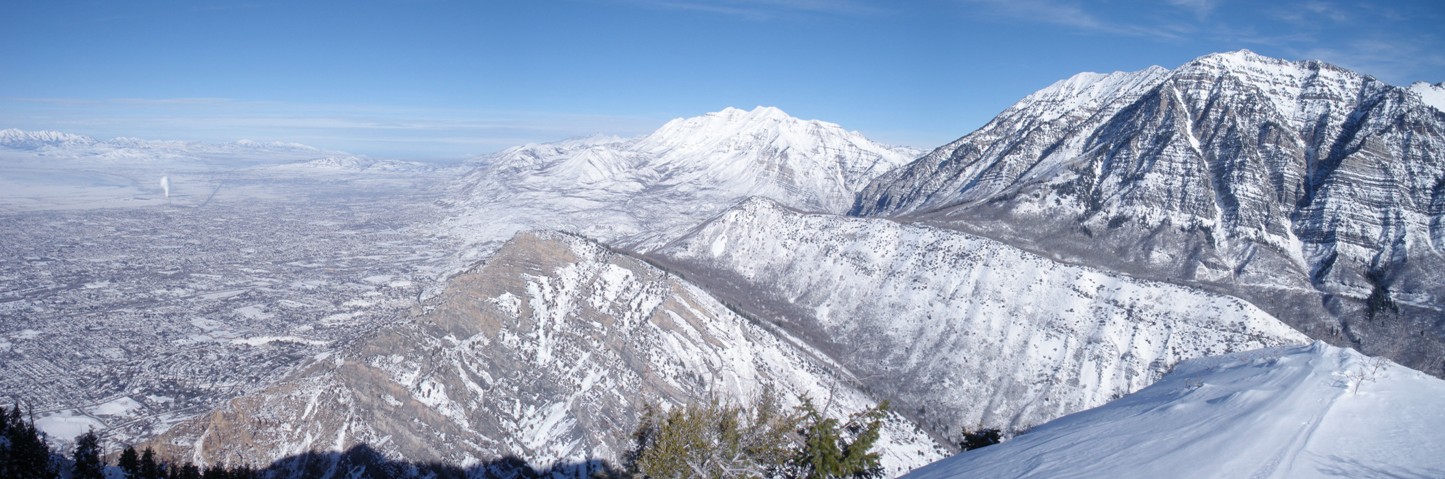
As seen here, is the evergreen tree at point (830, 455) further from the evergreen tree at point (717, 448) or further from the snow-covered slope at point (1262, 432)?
the snow-covered slope at point (1262, 432)

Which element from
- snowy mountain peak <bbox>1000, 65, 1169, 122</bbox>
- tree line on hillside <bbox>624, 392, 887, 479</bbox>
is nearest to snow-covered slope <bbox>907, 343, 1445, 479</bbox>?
tree line on hillside <bbox>624, 392, 887, 479</bbox>

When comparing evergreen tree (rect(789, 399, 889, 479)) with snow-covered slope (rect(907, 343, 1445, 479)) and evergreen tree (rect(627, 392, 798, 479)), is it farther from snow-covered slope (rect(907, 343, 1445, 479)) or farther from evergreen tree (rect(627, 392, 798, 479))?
snow-covered slope (rect(907, 343, 1445, 479))

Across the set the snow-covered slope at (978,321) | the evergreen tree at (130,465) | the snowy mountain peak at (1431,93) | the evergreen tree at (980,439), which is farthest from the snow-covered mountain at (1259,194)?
the evergreen tree at (130,465)

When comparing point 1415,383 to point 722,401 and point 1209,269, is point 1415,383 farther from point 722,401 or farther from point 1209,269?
point 1209,269

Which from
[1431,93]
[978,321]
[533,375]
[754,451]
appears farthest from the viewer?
[1431,93]

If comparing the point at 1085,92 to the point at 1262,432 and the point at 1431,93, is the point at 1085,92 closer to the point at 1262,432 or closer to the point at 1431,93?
the point at 1431,93

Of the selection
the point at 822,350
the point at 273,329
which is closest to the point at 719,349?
the point at 822,350

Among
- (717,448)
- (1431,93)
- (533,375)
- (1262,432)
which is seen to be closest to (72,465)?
(533,375)

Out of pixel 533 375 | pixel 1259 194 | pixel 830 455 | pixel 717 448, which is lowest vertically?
pixel 533 375
